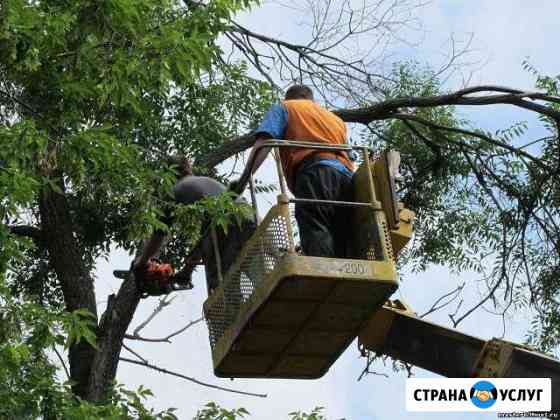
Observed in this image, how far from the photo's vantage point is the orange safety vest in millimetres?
9227

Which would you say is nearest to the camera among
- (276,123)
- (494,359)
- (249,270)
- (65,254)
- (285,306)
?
(285,306)

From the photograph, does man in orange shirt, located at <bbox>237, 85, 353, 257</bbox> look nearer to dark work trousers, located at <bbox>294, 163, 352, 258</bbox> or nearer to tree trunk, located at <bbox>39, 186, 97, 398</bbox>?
dark work trousers, located at <bbox>294, 163, 352, 258</bbox>

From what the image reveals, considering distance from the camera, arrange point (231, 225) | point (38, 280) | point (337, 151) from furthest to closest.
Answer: point (38, 280) → point (231, 225) → point (337, 151)

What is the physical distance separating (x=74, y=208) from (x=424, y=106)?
11.5 feet

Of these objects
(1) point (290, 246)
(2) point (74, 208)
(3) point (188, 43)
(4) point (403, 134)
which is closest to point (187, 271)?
(3) point (188, 43)

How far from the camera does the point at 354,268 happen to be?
8484 millimetres

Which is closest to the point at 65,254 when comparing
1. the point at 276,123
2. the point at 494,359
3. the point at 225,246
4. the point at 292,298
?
the point at 225,246

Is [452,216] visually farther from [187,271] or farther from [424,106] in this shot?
[187,271]

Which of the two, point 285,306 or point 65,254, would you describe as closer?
point 285,306

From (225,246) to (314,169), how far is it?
137 centimetres

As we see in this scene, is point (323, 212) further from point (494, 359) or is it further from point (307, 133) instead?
point (494, 359)

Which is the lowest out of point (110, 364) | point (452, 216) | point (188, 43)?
point (110, 364)

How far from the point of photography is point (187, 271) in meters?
10.8

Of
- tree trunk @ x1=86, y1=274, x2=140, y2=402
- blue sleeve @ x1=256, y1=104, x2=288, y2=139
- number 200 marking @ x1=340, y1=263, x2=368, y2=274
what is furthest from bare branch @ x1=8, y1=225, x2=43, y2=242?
number 200 marking @ x1=340, y1=263, x2=368, y2=274
